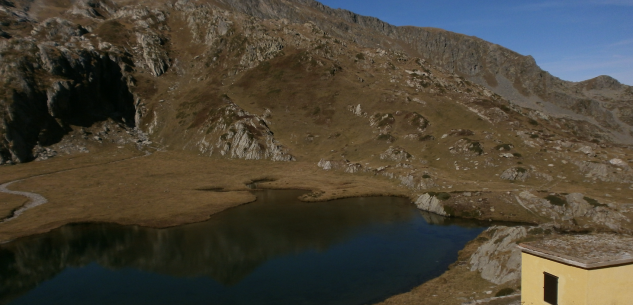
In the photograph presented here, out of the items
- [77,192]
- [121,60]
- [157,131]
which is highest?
[121,60]

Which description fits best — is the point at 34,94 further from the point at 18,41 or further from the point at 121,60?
the point at 121,60

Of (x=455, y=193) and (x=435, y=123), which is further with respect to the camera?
(x=435, y=123)

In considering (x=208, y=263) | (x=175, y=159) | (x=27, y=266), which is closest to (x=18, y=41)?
(x=175, y=159)

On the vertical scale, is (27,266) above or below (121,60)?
below

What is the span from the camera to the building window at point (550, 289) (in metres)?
21.6

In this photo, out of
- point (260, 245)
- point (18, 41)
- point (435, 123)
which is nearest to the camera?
point (260, 245)

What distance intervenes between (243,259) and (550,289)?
131ft

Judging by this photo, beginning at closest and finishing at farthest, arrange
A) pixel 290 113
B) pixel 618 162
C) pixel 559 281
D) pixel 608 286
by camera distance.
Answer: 1. pixel 608 286
2. pixel 559 281
3. pixel 618 162
4. pixel 290 113

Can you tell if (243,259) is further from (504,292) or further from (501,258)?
(504,292)

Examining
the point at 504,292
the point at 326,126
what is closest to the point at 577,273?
the point at 504,292

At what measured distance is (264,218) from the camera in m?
71.2

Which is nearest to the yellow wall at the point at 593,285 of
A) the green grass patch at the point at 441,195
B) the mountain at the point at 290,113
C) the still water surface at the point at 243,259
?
the still water surface at the point at 243,259

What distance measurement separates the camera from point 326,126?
14300 centimetres

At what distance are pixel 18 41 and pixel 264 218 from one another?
16057 centimetres
